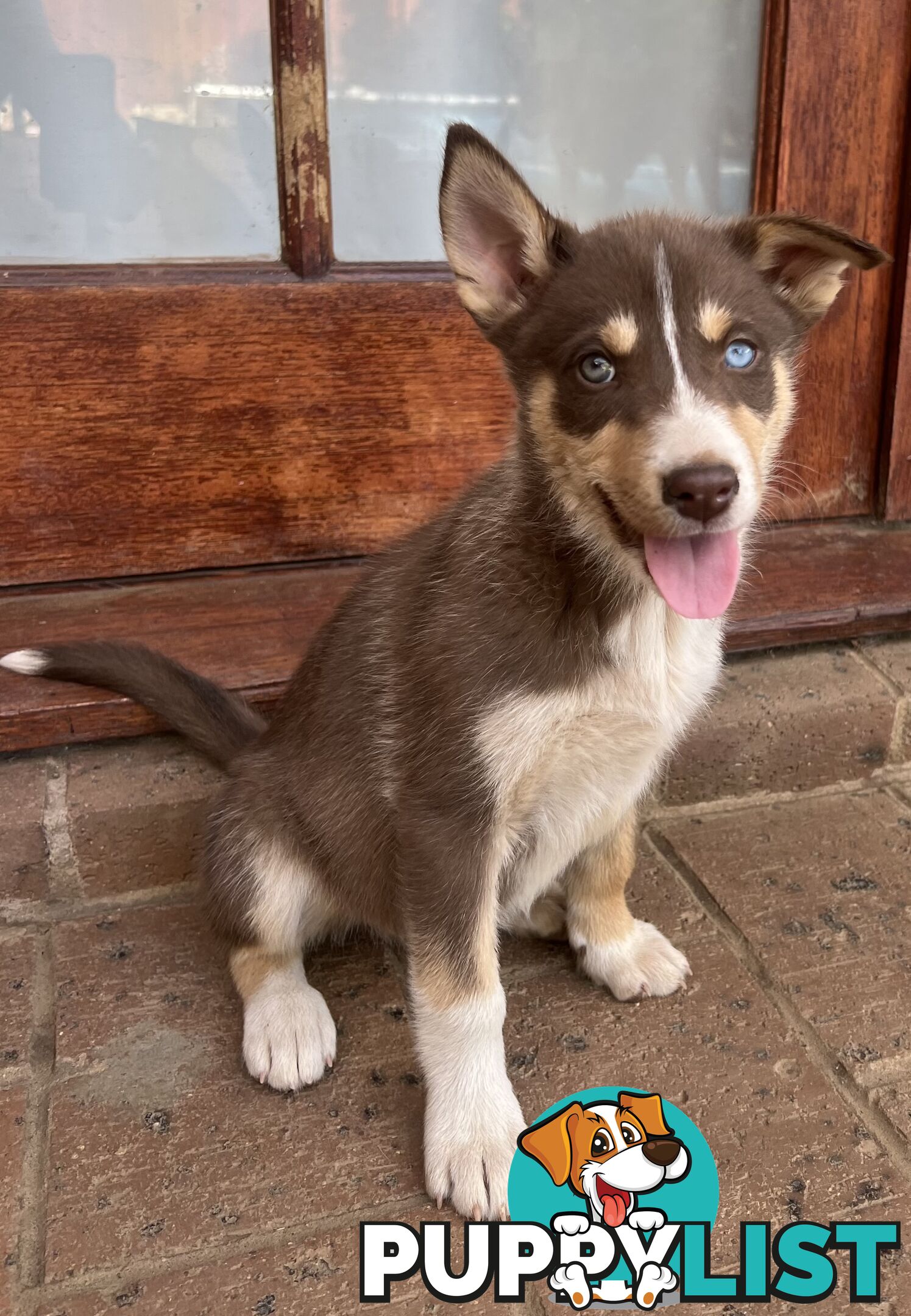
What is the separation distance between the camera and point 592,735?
75.0 inches

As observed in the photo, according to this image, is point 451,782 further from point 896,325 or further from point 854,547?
point 896,325

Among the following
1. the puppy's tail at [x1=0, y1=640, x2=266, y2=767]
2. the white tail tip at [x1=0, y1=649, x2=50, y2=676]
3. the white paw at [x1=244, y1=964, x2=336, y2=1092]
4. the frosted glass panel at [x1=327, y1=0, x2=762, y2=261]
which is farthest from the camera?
the frosted glass panel at [x1=327, y1=0, x2=762, y2=261]

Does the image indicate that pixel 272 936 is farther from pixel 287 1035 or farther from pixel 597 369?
pixel 597 369

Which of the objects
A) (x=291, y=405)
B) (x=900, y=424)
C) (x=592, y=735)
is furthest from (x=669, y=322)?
(x=900, y=424)

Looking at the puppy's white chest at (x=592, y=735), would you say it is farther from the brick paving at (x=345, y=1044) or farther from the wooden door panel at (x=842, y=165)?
the wooden door panel at (x=842, y=165)

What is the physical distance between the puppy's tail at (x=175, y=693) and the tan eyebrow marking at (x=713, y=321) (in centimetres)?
141

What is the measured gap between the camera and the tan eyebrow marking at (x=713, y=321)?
1751 millimetres

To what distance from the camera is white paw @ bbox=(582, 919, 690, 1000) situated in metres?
2.18

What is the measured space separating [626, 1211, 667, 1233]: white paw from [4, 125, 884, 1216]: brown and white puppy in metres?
0.22

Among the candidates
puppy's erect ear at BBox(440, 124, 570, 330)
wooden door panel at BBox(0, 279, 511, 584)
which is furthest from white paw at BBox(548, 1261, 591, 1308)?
wooden door panel at BBox(0, 279, 511, 584)

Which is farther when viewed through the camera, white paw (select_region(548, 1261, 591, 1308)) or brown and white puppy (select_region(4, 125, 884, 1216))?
brown and white puppy (select_region(4, 125, 884, 1216))

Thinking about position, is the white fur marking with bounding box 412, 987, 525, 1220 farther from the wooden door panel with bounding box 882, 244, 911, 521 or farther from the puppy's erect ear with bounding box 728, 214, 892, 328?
the wooden door panel with bounding box 882, 244, 911, 521

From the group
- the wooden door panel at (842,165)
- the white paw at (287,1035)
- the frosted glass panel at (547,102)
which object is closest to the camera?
the white paw at (287,1035)

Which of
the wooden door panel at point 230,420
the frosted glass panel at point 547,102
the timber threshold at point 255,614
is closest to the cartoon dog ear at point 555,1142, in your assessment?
the timber threshold at point 255,614
